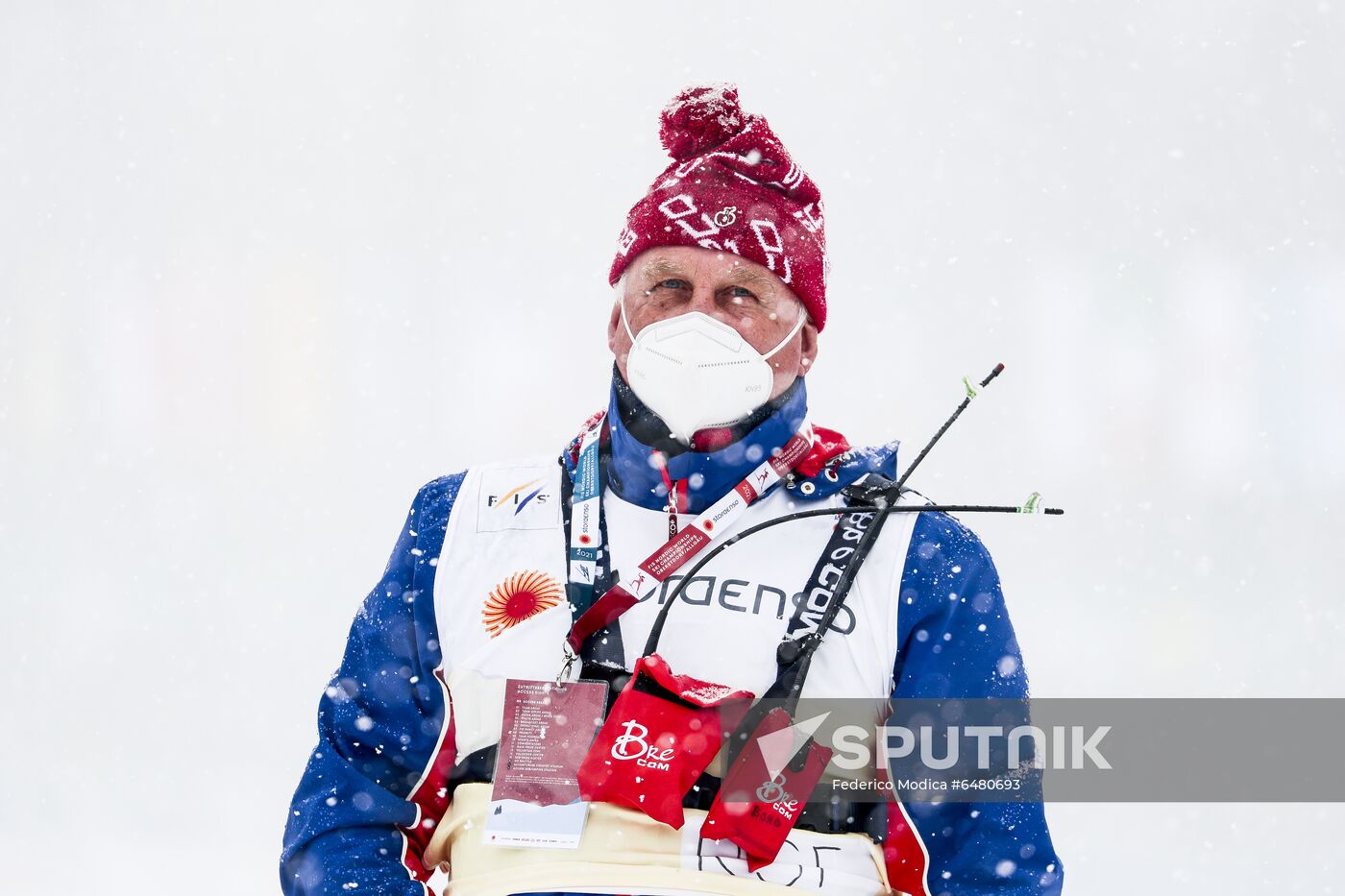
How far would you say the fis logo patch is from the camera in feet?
7.47

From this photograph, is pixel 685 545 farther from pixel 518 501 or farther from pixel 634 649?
pixel 518 501

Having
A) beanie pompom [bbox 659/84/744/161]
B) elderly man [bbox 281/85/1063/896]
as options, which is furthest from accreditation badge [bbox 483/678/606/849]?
beanie pompom [bbox 659/84/744/161]

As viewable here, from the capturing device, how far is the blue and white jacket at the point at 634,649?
2.01m

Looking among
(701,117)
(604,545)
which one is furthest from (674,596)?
(701,117)

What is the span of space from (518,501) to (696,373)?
409mm

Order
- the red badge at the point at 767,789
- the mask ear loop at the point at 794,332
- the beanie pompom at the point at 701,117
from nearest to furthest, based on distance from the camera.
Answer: the red badge at the point at 767,789 → the mask ear loop at the point at 794,332 → the beanie pompom at the point at 701,117

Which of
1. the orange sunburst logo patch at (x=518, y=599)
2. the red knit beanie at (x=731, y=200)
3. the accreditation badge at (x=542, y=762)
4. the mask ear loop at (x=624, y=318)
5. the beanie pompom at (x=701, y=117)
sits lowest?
the accreditation badge at (x=542, y=762)

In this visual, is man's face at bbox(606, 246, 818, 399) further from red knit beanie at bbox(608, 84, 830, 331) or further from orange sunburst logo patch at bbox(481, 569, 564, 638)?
orange sunburst logo patch at bbox(481, 569, 564, 638)

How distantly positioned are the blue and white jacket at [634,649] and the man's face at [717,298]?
0.10 meters

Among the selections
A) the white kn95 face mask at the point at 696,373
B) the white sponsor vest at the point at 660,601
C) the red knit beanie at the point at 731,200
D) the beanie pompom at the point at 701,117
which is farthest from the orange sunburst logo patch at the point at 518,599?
the beanie pompom at the point at 701,117

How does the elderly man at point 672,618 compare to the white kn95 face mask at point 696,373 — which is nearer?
the elderly man at point 672,618

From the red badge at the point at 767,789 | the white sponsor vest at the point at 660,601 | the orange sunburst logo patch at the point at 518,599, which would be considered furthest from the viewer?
the orange sunburst logo patch at the point at 518,599

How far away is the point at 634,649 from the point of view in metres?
2.10

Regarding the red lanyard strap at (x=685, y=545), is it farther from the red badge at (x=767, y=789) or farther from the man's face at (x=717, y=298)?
the red badge at (x=767, y=789)
